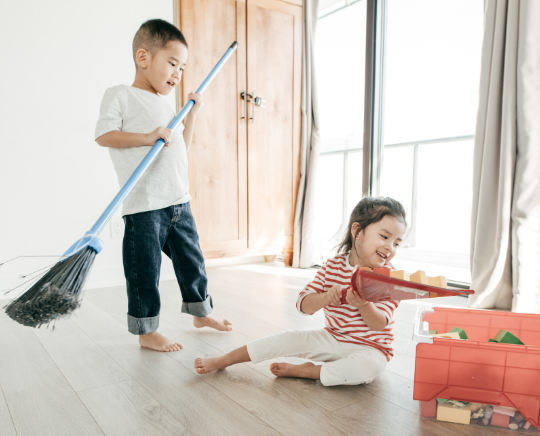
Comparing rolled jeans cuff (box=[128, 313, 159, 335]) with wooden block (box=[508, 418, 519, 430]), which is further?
rolled jeans cuff (box=[128, 313, 159, 335])

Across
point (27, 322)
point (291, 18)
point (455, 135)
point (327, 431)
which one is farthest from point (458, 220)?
point (27, 322)

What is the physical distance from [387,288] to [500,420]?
0.35 m

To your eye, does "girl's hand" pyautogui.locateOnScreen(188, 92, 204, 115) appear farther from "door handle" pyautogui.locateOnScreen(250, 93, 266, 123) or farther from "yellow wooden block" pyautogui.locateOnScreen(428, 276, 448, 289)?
"door handle" pyautogui.locateOnScreen(250, 93, 266, 123)

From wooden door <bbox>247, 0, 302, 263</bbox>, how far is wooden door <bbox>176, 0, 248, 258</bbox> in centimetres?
7

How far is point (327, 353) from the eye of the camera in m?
1.01

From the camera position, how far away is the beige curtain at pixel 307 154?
2.62 metres

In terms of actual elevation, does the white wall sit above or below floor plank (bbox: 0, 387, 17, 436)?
above

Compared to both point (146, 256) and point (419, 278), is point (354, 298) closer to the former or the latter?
point (419, 278)

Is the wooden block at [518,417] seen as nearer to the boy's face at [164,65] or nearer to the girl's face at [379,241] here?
the girl's face at [379,241]

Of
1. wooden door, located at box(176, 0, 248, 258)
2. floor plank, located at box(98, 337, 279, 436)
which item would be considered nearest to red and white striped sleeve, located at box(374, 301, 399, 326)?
floor plank, located at box(98, 337, 279, 436)

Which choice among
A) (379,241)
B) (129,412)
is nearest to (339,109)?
(379,241)

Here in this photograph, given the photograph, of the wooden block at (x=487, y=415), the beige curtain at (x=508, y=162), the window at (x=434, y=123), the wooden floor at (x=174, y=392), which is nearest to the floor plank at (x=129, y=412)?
the wooden floor at (x=174, y=392)

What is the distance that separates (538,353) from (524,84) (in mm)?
1219

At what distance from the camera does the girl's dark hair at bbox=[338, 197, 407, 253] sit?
1.00 metres
